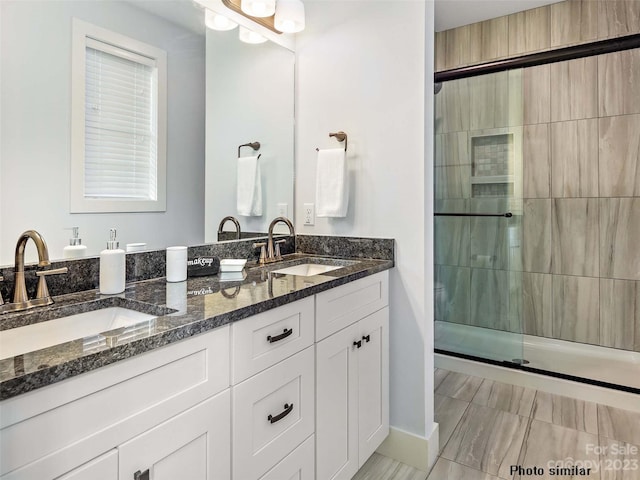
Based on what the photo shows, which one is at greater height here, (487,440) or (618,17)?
(618,17)

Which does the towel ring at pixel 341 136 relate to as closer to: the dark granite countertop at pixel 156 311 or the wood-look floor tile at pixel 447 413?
the dark granite countertop at pixel 156 311

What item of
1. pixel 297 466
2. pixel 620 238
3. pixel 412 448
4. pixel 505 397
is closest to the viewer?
pixel 297 466

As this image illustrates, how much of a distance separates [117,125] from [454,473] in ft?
6.41

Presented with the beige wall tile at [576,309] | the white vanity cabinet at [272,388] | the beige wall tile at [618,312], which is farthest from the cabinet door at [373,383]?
the beige wall tile at [618,312]

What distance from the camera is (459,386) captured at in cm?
254

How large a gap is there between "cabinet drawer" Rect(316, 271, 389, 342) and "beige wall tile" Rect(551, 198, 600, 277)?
68.5 inches

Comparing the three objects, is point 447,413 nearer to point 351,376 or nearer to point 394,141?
point 351,376

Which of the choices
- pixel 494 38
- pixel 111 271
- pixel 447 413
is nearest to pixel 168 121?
pixel 111 271

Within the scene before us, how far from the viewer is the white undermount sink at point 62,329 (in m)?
0.93

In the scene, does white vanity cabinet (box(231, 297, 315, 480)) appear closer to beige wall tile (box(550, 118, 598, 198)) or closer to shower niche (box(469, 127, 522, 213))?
shower niche (box(469, 127, 522, 213))

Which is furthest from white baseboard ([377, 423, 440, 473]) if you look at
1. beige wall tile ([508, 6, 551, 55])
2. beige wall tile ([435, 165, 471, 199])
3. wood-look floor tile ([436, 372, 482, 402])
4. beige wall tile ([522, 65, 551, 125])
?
beige wall tile ([508, 6, 551, 55])

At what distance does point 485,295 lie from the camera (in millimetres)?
2770

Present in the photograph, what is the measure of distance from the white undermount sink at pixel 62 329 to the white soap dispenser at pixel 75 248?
0.23 m

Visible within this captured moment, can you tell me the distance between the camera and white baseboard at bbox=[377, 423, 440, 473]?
5.86 ft
